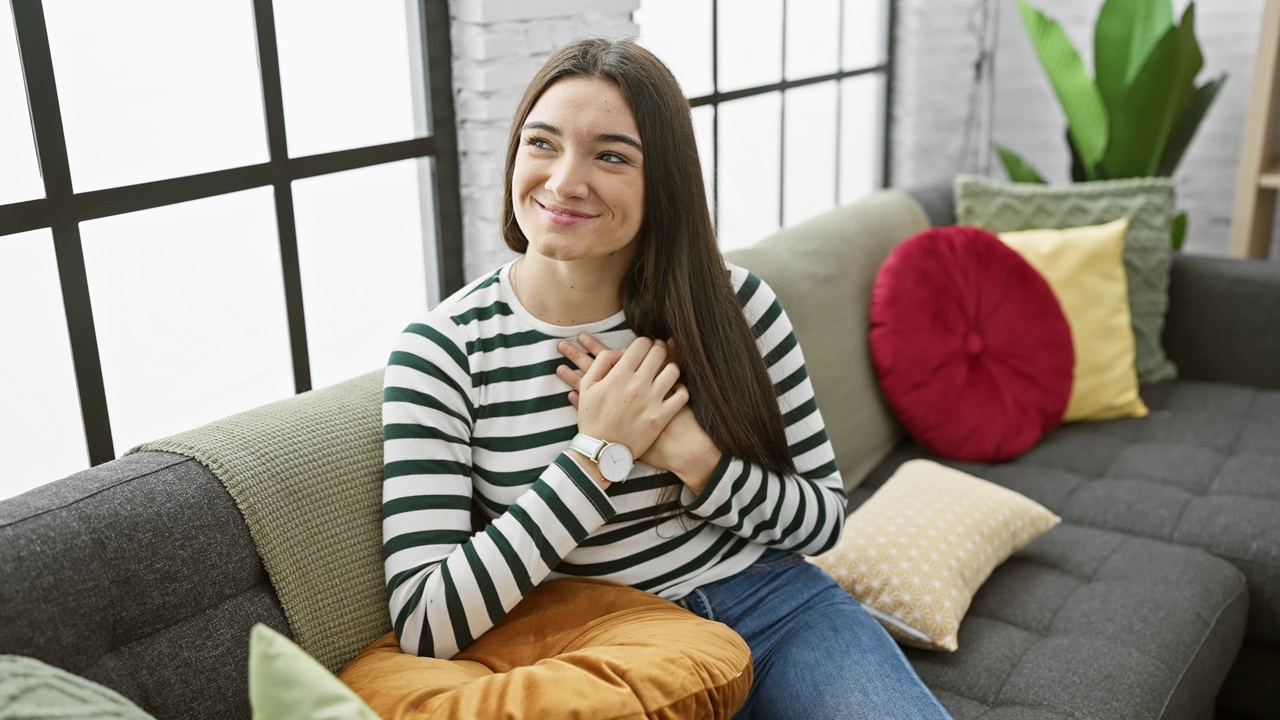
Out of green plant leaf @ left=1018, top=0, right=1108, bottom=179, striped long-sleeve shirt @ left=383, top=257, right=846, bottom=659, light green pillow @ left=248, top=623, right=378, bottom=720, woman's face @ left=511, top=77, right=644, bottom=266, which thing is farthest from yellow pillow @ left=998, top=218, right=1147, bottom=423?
light green pillow @ left=248, top=623, right=378, bottom=720

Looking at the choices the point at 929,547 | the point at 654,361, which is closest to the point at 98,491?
the point at 654,361

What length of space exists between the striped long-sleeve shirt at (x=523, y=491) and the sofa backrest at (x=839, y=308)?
56cm

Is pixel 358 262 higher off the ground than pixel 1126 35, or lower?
lower

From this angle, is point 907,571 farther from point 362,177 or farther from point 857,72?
point 857,72

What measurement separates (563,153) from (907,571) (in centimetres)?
82

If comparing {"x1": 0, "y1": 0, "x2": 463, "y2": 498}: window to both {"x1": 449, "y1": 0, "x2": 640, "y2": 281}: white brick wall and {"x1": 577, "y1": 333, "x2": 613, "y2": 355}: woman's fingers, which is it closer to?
{"x1": 449, "y1": 0, "x2": 640, "y2": 281}: white brick wall

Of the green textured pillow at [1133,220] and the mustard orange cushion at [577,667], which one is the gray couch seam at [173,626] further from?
the green textured pillow at [1133,220]

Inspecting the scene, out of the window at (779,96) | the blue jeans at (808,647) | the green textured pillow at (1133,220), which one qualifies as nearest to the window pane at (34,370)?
the blue jeans at (808,647)

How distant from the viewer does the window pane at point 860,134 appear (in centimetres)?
335

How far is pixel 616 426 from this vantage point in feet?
4.30

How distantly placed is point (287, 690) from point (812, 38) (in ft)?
8.65

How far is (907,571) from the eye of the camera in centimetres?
166

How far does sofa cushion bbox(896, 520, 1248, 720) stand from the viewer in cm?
152

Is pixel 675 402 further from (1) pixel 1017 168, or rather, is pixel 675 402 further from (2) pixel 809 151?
(1) pixel 1017 168
